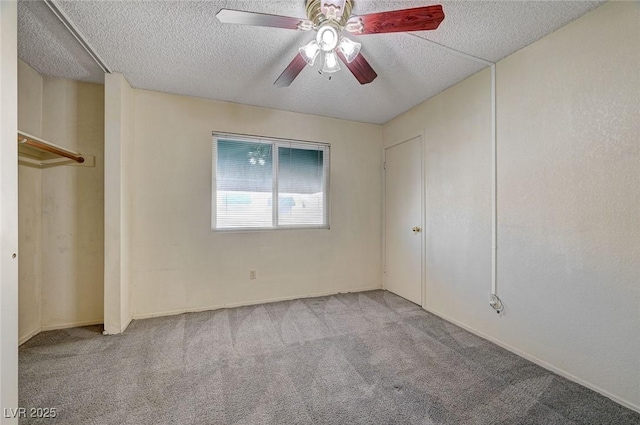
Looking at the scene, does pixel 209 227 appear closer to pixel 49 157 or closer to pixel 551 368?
pixel 49 157

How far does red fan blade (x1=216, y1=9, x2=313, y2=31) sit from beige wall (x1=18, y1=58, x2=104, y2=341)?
225 centimetres

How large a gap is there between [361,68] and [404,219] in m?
2.11

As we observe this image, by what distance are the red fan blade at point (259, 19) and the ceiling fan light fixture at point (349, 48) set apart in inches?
8.3

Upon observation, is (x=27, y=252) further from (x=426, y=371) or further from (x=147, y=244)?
(x=426, y=371)

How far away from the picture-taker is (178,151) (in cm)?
290

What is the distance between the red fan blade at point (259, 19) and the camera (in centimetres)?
129

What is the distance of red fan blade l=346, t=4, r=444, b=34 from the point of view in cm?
128

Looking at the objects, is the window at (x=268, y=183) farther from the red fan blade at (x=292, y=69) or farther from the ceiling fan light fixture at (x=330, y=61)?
the ceiling fan light fixture at (x=330, y=61)

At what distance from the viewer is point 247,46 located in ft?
6.67

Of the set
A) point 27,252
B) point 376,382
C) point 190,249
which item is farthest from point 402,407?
point 27,252

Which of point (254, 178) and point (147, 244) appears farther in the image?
point (254, 178)

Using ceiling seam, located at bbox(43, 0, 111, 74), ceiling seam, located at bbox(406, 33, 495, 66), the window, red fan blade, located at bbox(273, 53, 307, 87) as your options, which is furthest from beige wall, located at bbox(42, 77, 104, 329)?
ceiling seam, located at bbox(406, 33, 495, 66)

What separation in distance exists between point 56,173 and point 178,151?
1.11 meters

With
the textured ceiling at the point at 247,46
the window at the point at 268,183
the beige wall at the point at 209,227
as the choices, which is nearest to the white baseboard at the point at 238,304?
the beige wall at the point at 209,227
